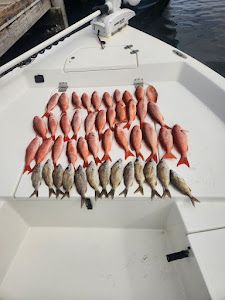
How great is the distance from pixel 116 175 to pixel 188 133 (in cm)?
94

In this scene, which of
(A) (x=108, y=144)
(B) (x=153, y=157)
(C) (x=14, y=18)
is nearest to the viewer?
(B) (x=153, y=157)

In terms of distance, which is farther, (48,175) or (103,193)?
(48,175)

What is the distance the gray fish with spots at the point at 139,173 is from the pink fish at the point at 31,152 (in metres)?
1.01

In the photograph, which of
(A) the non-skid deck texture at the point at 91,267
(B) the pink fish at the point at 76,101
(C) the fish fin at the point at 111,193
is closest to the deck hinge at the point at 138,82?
(B) the pink fish at the point at 76,101

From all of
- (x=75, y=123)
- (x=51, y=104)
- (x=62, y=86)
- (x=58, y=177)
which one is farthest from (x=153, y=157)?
(x=62, y=86)

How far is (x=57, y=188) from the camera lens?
2404 millimetres

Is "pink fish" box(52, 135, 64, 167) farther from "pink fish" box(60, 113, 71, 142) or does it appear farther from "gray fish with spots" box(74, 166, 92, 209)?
"gray fish with spots" box(74, 166, 92, 209)

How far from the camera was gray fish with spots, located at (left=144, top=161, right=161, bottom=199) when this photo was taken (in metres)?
2.26

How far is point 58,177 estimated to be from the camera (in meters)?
2.46

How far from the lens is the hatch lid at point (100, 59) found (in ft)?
12.3

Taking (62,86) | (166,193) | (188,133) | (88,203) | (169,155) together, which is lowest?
(166,193)

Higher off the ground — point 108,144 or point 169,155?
point 108,144

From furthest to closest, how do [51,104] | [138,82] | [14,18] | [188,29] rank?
1. [188,29]
2. [14,18]
3. [138,82]
4. [51,104]

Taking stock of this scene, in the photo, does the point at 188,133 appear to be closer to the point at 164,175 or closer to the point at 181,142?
the point at 181,142
